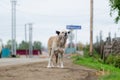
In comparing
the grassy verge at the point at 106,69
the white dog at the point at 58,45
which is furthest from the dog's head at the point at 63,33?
the grassy verge at the point at 106,69

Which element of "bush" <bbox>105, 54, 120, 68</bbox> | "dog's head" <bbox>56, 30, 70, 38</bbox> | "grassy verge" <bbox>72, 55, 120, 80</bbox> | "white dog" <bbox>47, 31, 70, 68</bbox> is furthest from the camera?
"bush" <bbox>105, 54, 120, 68</bbox>

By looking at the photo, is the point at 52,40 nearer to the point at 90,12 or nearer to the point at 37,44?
the point at 90,12

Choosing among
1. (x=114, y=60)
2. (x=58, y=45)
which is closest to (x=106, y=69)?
(x=58, y=45)

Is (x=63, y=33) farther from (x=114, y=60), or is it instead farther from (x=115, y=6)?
(x=114, y=60)

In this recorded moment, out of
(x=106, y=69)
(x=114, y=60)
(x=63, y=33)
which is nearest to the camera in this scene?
(x=63, y=33)

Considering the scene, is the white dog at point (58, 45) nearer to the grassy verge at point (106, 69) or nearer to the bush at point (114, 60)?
the grassy verge at point (106, 69)

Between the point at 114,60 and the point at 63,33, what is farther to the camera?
the point at 114,60

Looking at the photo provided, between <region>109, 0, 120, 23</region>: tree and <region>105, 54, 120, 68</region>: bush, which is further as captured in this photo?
<region>105, 54, 120, 68</region>: bush

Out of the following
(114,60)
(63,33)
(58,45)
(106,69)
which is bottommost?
(106,69)

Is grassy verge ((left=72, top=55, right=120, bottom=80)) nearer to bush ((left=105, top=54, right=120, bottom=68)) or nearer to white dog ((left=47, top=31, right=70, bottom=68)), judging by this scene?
white dog ((left=47, top=31, right=70, bottom=68))

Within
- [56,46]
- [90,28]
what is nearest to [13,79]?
[56,46]

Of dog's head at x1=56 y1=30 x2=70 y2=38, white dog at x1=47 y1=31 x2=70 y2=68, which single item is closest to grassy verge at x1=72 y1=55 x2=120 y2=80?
white dog at x1=47 y1=31 x2=70 y2=68

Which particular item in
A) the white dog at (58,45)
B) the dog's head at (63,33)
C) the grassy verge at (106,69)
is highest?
the dog's head at (63,33)

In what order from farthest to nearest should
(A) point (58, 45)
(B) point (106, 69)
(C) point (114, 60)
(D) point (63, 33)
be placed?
(C) point (114, 60) < (B) point (106, 69) < (A) point (58, 45) < (D) point (63, 33)
